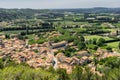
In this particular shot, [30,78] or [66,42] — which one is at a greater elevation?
[30,78]

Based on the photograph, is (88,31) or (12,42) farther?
(88,31)

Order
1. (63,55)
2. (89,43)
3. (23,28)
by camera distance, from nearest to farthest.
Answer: (63,55), (89,43), (23,28)

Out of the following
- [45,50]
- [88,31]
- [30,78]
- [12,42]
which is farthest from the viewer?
[88,31]

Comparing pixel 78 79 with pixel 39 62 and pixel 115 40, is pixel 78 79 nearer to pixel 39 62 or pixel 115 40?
pixel 39 62

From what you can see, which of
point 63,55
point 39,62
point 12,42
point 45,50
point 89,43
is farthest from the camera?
point 12,42

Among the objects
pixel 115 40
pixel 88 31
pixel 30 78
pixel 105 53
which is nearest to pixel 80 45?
pixel 105 53

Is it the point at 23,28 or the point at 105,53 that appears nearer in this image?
the point at 105,53

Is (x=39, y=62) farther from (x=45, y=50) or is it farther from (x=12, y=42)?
(x=12, y=42)

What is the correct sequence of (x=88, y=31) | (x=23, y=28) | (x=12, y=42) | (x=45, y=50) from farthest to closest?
1. (x=23, y=28)
2. (x=88, y=31)
3. (x=12, y=42)
4. (x=45, y=50)

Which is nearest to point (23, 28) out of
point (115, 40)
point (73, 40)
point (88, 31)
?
point (88, 31)
